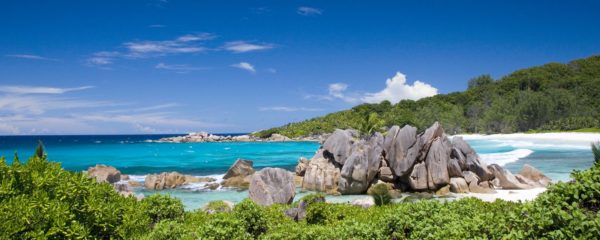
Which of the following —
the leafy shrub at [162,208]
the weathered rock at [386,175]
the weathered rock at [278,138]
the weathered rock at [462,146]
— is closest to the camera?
the leafy shrub at [162,208]

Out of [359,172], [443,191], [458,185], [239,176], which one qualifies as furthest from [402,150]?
[239,176]

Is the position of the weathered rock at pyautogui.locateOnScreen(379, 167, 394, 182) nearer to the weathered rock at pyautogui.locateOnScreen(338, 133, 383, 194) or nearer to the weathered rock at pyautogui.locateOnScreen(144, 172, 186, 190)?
the weathered rock at pyautogui.locateOnScreen(338, 133, 383, 194)

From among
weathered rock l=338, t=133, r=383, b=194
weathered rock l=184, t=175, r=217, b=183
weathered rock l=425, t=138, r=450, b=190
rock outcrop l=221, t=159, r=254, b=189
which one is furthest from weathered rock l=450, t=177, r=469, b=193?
weathered rock l=184, t=175, r=217, b=183

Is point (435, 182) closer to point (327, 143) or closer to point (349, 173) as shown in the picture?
point (349, 173)

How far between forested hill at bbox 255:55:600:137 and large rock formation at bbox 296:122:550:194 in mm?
30969

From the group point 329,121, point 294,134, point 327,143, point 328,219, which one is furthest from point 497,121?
point 328,219

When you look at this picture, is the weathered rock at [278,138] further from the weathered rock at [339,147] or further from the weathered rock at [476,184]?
the weathered rock at [476,184]

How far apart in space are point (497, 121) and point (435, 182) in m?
105

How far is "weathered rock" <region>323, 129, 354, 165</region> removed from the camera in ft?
115

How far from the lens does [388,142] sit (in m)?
33.5

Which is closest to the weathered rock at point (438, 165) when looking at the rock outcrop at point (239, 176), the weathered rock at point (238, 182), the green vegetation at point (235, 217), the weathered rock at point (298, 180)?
the weathered rock at point (298, 180)

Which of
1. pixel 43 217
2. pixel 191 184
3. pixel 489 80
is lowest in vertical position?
pixel 191 184

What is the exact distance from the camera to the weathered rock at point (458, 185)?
97.0 feet

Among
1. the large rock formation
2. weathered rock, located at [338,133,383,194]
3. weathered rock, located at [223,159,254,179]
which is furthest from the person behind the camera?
weathered rock, located at [223,159,254,179]
